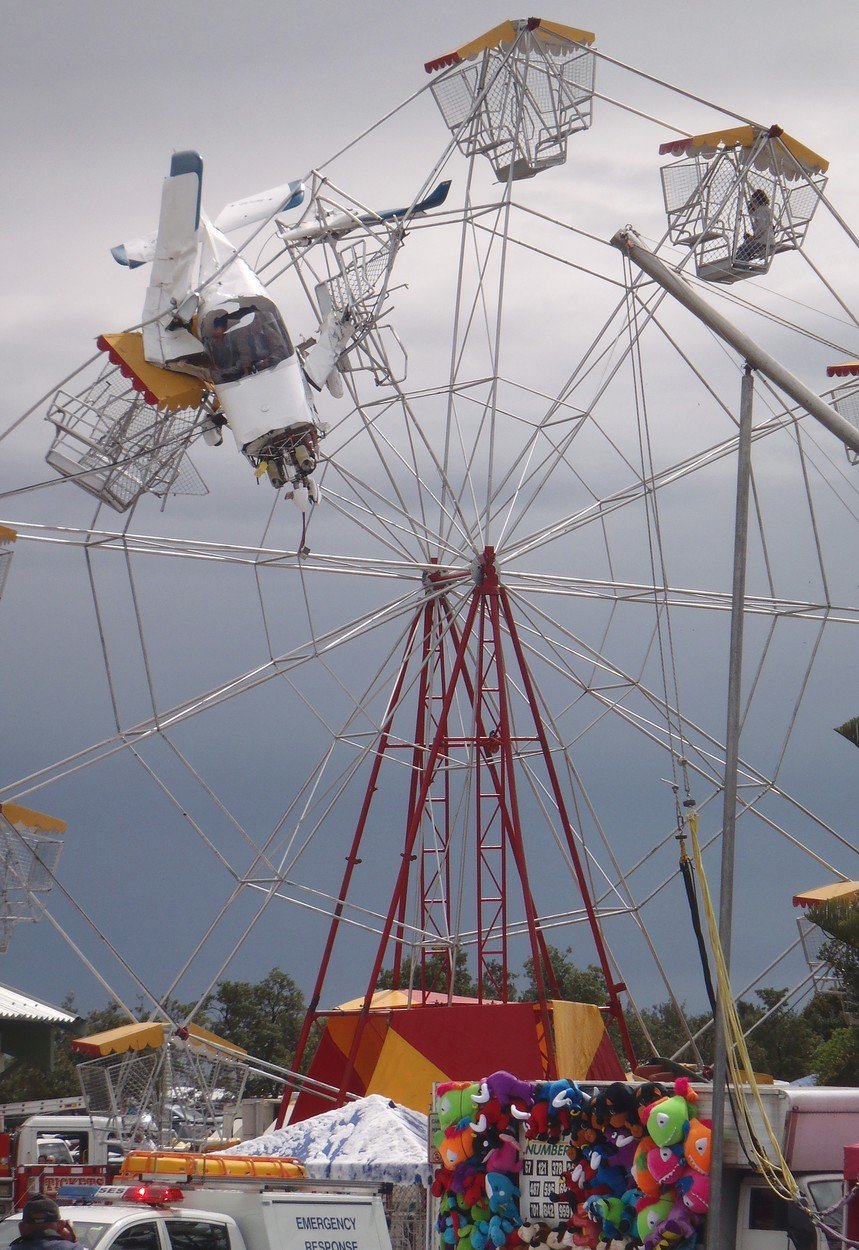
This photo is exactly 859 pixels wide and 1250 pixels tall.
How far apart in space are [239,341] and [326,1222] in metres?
11.5

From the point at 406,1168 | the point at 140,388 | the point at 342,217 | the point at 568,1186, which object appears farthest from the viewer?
the point at 342,217

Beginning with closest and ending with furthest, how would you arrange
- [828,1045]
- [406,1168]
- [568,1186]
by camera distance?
[568,1186]
[406,1168]
[828,1045]

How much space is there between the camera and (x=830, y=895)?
23.3 m

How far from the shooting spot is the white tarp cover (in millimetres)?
19859

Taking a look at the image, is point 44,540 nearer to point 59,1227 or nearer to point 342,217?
point 342,217

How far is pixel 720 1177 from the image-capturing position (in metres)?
12.8

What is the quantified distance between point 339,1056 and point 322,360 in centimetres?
1010

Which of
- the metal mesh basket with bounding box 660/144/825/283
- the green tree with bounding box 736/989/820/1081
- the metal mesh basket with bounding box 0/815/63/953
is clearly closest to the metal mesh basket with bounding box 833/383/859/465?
the metal mesh basket with bounding box 660/144/825/283

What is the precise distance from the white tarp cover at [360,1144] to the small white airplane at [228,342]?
788 centimetres

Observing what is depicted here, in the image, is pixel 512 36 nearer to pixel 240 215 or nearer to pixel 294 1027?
pixel 240 215

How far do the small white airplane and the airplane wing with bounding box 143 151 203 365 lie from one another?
0.01m

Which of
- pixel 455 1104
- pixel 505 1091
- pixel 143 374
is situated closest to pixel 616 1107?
pixel 505 1091

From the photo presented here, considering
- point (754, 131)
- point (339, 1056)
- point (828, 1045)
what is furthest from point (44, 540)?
point (828, 1045)

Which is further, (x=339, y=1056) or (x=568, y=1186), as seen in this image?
(x=339, y=1056)
